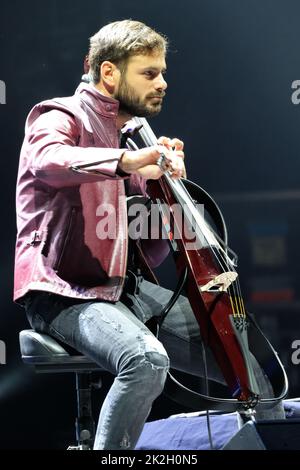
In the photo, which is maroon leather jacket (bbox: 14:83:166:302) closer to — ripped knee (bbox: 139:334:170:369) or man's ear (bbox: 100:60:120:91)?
man's ear (bbox: 100:60:120:91)

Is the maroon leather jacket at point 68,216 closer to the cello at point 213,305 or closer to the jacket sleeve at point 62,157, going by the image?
the jacket sleeve at point 62,157

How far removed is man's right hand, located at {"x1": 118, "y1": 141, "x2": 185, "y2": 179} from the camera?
6.31 ft

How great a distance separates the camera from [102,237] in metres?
2.18

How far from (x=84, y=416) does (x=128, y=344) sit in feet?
1.03

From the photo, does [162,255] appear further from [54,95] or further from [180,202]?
[54,95]

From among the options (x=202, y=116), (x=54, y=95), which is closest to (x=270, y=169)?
(x=202, y=116)

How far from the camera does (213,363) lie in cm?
228

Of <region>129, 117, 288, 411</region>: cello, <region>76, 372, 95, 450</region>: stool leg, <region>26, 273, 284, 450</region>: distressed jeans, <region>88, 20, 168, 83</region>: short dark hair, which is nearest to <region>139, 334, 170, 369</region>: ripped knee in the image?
<region>26, 273, 284, 450</region>: distressed jeans

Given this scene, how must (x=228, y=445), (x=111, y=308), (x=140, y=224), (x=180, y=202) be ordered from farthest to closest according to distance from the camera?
(x=140, y=224)
(x=180, y=202)
(x=111, y=308)
(x=228, y=445)

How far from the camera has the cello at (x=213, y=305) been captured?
2.08 meters

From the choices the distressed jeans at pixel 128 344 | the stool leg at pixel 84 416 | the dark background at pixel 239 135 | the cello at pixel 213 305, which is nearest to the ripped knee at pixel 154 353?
the distressed jeans at pixel 128 344

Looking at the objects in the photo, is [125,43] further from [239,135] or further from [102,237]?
[239,135]

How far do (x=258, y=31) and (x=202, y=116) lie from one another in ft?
1.33

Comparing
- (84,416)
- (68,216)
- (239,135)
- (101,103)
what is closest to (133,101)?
(101,103)
